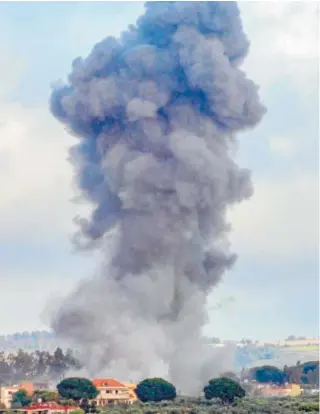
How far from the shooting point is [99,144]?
4375 centimetres

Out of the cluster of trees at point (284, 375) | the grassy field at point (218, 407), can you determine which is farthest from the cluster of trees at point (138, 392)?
the cluster of trees at point (284, 375)

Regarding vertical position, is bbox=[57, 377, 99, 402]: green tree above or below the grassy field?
above

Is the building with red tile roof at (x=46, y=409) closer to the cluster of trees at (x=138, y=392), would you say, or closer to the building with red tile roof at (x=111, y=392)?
the cluster of trees at (x=138, y=392)

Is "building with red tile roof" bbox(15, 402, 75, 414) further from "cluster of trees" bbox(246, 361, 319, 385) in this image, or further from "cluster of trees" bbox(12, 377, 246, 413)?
"cluster of trees" bbox(246, 361, 319, 385)

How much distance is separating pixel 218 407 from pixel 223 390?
1665mm

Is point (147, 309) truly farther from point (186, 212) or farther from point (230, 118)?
point (230, 118)

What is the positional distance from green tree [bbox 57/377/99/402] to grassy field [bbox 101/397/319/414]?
847 mm

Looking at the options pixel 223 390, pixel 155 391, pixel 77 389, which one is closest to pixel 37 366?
pixel 155 391

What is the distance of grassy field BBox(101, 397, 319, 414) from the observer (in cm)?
3609

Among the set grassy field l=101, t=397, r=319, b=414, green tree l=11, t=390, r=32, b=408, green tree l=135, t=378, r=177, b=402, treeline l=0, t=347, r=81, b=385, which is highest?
treeline l=0, t=347, r=81, b=385

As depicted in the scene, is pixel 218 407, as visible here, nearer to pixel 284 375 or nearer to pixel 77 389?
pixel 77 389

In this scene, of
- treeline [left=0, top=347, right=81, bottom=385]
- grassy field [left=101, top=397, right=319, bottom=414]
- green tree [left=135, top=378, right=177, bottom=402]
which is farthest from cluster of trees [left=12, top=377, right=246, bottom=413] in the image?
treeline [left=0, top=347, right=81, bottom=385]

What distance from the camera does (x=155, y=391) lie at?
3941cm

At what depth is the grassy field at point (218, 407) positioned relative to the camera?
3609 centimetres
